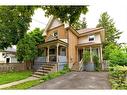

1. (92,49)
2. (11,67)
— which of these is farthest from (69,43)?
(11,67)

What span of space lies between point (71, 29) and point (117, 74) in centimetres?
841

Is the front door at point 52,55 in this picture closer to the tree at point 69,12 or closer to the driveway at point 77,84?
the driveway at point 77,84

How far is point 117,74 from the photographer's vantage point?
11.8 metres

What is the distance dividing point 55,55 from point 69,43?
6.06 feet

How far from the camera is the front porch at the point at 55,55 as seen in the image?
16.6 m

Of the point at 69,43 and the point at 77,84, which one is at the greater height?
the point at 69,43

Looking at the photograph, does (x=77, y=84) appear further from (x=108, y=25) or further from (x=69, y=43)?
(x=108, y=25)

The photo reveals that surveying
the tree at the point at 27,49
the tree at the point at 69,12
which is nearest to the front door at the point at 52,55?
the tree at the point at 27,49

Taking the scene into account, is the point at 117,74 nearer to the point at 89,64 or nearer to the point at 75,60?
the point at 89,64

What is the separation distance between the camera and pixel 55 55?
18781 mm
